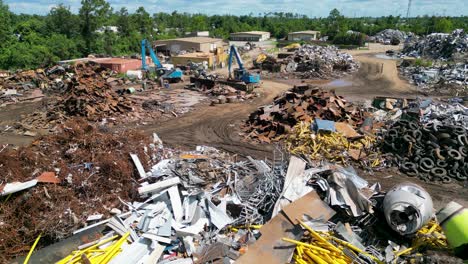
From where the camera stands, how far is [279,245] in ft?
22.3

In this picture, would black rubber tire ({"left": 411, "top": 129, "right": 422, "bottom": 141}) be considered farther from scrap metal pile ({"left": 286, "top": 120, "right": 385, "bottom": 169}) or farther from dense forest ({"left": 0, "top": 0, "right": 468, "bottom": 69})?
dense forest ({"left": 0, "top": 0, "right": 468, "bottom": 69})

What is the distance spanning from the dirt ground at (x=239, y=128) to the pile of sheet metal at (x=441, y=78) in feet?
4.43

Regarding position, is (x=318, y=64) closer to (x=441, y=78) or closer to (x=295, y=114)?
(x=441, y=78)

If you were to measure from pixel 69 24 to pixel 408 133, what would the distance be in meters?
49.6

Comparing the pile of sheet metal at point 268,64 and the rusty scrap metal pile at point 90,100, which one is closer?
the rusty scrap metal pile at point 90,100

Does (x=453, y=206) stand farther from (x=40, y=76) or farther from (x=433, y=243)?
(x=40, y=76)

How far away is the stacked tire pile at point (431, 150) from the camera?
12.0 m

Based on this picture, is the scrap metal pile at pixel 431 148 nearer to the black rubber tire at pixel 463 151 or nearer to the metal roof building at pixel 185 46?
the black rubber tire at pixel 463 151

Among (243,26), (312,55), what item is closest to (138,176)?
(312,55)

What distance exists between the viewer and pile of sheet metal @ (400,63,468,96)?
26688 mm

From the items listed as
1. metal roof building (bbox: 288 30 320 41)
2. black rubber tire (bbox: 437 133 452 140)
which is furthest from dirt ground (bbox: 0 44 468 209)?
metal roof building (bbox: 288 30 320 41)

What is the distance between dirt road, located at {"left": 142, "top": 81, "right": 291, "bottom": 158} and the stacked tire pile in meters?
5.28

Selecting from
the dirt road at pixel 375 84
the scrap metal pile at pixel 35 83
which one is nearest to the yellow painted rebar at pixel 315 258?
the dirt road at pixel 375 84

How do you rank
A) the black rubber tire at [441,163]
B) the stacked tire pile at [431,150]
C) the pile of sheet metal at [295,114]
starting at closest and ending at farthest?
the stacked tire pile at [431,150]
the black rubber tire at [441,163]
the pile of sheet metal at [295,114]
